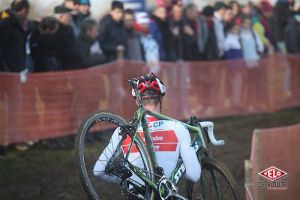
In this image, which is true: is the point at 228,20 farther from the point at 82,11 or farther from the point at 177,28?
the point at 82,11

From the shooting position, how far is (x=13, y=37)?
10.2 metres

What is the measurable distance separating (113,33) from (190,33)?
7.04ft

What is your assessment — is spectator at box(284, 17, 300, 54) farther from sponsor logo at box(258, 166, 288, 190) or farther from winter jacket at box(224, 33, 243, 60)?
sponsor logo at box(258, 166, 288, 190)

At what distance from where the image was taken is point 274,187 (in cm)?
615

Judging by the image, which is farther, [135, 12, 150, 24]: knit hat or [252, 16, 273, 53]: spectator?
[252, 16, 273, 53]: spectator

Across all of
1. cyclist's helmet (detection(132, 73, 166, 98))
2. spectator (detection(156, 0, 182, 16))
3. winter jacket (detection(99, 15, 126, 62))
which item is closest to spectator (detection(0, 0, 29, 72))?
winter jacket (detection(99, 15, 126, 62))

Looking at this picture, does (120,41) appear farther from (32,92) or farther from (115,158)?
(115,158)

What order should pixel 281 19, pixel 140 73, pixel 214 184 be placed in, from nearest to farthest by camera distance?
pixel 214 184, pixel 140 73, pixel 281 19

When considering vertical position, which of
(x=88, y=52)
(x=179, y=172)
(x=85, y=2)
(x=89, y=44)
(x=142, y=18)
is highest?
(x=85, y=2)

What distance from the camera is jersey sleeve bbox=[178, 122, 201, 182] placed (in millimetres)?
5863

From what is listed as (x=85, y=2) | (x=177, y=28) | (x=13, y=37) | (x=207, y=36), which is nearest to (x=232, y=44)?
(x=207, y=36)

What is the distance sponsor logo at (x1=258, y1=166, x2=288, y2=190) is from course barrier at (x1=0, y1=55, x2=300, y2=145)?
4.60 metres

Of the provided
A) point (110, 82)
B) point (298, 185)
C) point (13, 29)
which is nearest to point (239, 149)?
point (110, 82)

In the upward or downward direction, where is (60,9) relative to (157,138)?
upward
